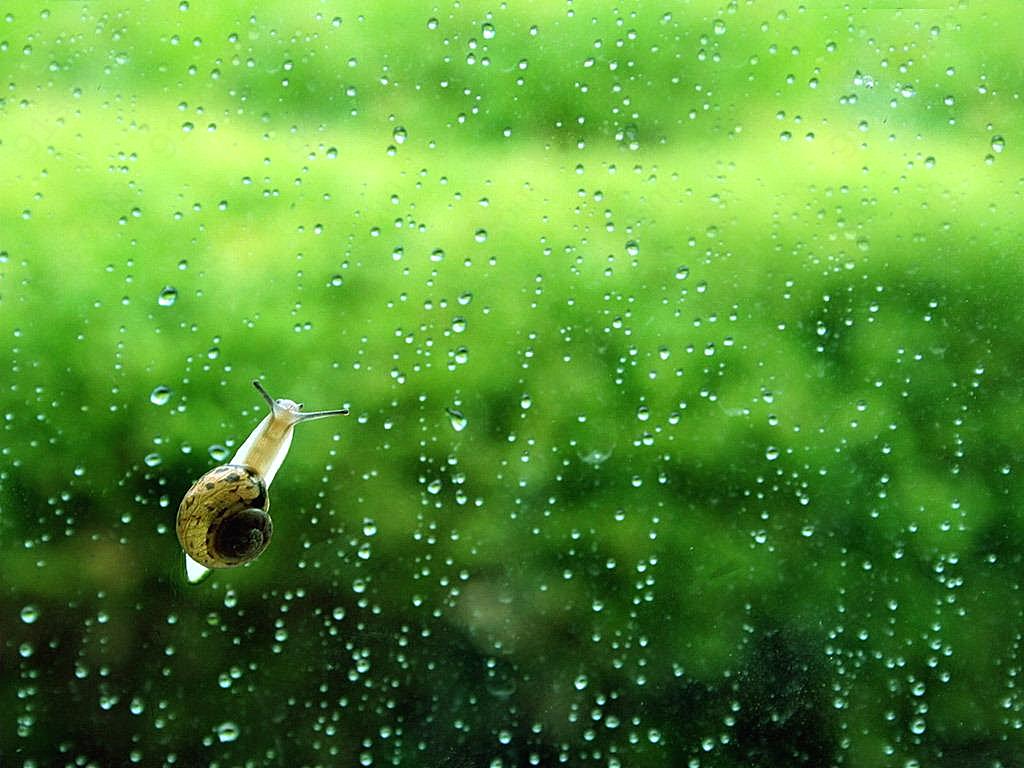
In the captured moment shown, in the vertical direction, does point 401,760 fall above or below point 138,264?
below

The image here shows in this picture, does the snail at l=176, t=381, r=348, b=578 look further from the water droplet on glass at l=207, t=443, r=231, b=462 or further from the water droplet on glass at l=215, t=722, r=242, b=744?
the water droplet on glass at l=215, t=722, r=242, b=744

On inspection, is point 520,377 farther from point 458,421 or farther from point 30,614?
point 30,614

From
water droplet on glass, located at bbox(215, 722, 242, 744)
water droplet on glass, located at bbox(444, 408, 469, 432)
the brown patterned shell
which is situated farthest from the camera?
water droplet on glass, located at bbox(444, 408, 469, 432)

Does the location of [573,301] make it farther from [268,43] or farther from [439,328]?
[268,43]

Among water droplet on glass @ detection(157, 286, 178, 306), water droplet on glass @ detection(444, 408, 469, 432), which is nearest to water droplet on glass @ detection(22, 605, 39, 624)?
water droplet on glass @ detection(157, 286, 178, 306)

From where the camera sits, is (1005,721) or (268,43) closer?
(1005,721)

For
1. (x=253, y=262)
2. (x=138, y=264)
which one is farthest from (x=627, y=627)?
(x=138, y=264)
